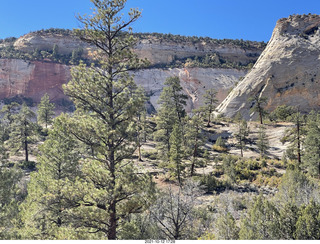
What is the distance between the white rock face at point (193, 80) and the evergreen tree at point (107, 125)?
62165 mm

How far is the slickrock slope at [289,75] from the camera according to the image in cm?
5241

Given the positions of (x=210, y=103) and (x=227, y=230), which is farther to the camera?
(x=210, y=103)

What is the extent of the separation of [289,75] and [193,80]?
28.6m

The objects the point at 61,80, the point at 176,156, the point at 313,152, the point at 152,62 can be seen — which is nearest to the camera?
the point at 313,152

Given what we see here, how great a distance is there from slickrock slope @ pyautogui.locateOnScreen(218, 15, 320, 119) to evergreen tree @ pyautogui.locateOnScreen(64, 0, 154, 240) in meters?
46.1

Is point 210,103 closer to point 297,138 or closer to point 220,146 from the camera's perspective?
point 220,146

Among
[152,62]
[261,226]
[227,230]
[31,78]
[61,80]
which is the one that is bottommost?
[227,230]

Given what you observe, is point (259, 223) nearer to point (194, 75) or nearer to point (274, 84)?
point (274, 84)

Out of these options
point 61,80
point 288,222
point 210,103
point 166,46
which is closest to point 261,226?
point 288,222

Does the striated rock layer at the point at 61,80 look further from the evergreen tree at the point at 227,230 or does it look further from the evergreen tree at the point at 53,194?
the evergreen tree at the point at 227,230

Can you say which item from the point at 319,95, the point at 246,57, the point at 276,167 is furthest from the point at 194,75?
the point at 276,167

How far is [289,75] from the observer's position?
5431cm

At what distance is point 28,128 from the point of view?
105 ft

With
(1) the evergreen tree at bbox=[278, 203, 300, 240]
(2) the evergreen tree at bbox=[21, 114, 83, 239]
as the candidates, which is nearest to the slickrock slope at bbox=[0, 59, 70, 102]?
(2) the evergreen tree at bbox=[21, 114, 83, 239]
